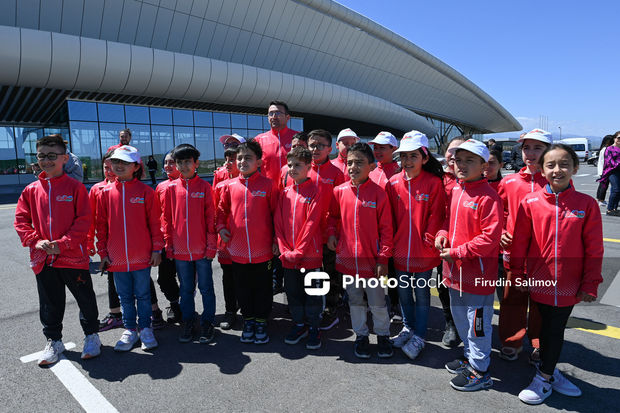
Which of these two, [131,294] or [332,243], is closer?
[332,243]

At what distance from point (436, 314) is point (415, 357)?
1070 mm

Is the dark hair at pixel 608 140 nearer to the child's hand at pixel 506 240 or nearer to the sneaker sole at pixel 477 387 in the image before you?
the child's hand at pixel 506 240

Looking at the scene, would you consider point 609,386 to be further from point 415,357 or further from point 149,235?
point 149,235

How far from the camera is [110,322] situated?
3.82m

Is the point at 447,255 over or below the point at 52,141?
below

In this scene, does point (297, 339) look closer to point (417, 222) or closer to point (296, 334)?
point (296, 334)

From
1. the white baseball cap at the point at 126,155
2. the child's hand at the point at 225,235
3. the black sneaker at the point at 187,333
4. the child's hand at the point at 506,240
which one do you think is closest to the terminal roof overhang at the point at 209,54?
the white baseball cap at the point at 126,155

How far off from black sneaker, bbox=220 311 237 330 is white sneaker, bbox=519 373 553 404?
265 centimetres

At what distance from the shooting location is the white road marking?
8.20ft

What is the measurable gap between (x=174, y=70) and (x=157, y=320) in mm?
16647

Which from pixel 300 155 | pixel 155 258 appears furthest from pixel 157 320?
pixel 300 155

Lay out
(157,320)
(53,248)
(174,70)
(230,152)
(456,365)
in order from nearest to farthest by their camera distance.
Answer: (456,365) → (53,248) → (157,320) → (230,152) → (174,70)

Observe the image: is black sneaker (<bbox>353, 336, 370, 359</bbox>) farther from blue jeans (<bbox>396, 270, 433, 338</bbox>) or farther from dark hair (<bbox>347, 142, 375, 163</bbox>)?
dark hair (<bbox>347, 142, 375, 163</bbox>)

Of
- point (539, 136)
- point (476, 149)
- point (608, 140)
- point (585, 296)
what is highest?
point (608, 140)
